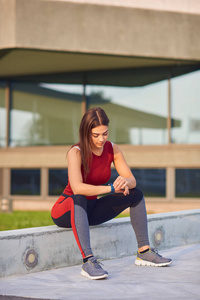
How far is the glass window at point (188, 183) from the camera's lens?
45.5ft

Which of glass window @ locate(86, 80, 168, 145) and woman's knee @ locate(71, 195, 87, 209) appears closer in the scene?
woman's knee @ locate(71, 195, 87, 209)

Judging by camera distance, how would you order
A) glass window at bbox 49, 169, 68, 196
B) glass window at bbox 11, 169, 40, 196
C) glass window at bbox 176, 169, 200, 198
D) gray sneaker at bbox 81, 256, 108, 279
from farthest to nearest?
glass window at bbox 11, 169, 40, 196 < glass window at bbox 49, 169, 68, 196 < glass window at bbox 176, 169, 200, 198 < gray sneaker at bbox 81, 256, 108, 279

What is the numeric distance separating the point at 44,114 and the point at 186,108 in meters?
4.47

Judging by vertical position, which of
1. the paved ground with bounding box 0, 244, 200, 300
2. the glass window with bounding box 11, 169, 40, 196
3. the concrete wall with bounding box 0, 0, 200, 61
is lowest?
the paved ground with bounding box 0, 244, 200, 300

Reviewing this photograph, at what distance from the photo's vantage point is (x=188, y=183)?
1397 centimetres

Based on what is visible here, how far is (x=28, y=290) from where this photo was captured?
372cm

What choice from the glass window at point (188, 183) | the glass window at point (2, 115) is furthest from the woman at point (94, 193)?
the glass window at point (2, 115)

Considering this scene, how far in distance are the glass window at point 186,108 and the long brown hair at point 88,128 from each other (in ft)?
32.7

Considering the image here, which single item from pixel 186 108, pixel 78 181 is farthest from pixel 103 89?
pixel 78 181

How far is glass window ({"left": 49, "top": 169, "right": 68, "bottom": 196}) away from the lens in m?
15.2

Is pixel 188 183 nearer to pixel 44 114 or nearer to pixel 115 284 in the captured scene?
pixel 44 114

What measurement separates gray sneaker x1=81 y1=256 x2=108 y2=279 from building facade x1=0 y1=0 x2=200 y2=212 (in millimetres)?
9497

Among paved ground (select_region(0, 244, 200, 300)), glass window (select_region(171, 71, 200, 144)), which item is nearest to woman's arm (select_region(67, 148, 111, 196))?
paved ground (select_region(0, 244, 200, 300))

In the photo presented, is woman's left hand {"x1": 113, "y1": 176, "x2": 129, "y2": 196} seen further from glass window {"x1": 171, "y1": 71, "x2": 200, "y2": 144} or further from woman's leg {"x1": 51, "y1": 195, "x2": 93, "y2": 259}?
glass window {"x1": 171, "y1": 71, "x2": 200, "y2": 144}
